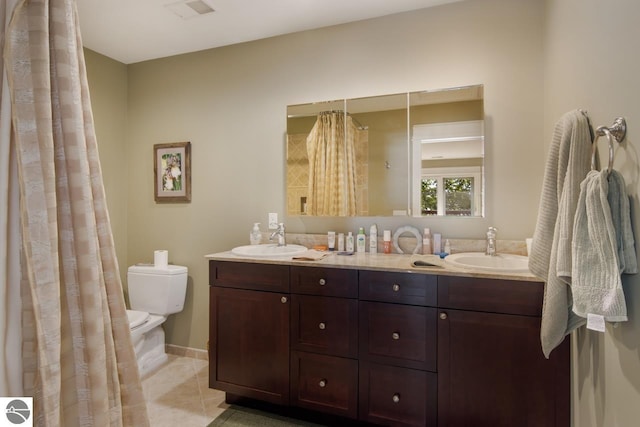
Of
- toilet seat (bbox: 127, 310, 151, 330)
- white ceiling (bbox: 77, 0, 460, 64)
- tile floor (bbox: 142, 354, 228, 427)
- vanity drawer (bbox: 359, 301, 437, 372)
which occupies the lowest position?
tile floor (bbox: 142, 354, 228, 427)

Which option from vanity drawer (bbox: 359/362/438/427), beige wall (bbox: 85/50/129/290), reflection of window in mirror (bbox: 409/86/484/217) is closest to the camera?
vanity drawer (bbox: 359/362/438/427)

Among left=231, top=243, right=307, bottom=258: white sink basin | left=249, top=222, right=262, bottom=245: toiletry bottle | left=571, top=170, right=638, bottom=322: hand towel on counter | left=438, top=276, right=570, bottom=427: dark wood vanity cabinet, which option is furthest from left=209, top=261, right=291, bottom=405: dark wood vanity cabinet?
left=571, top=170, right=638, bottom=322: hand towel on counter

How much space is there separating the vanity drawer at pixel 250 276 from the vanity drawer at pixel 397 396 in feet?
2.05

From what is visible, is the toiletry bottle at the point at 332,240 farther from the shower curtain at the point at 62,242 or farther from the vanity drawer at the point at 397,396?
the shower curtain at the point at 62,242

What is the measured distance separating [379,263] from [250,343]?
896mm

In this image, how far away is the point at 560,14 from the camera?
162cm

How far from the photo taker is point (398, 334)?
1.71m

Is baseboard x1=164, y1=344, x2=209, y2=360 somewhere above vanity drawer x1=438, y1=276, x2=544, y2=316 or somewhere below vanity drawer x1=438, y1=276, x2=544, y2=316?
below

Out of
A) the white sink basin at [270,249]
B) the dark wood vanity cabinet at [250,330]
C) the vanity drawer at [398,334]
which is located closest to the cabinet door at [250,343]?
the dark wood vanity cabinet at [250,330]

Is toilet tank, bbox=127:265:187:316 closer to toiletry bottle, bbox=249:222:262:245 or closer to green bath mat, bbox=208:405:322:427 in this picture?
toiletry bottle, bbox=249:222:262:245

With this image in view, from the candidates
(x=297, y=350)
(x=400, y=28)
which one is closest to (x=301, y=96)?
(x=400, y=28)

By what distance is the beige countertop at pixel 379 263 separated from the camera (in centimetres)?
155

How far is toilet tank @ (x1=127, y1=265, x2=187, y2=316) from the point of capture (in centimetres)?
257

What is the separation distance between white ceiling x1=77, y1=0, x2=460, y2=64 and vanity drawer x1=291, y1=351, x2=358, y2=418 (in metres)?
2.09
